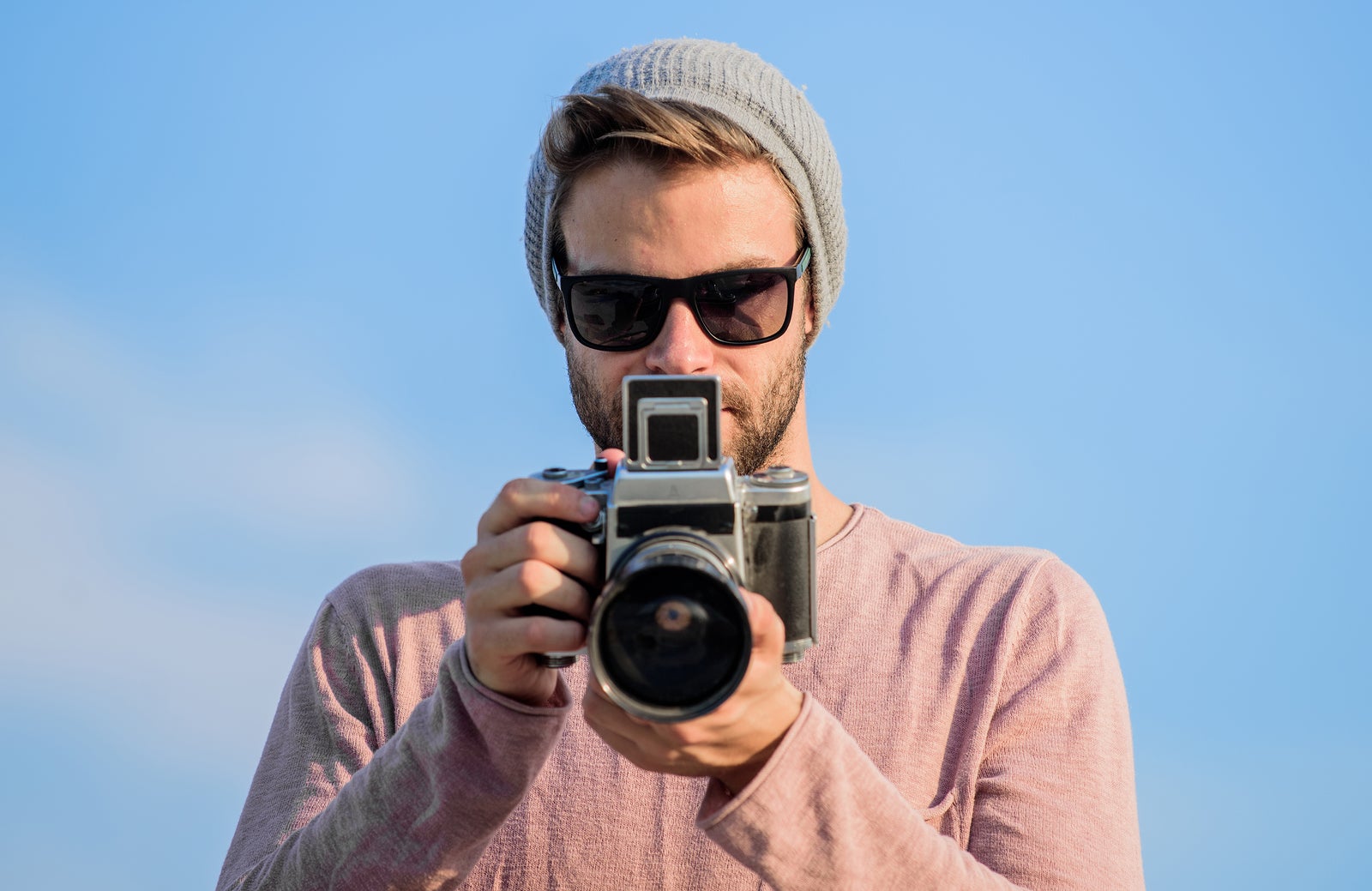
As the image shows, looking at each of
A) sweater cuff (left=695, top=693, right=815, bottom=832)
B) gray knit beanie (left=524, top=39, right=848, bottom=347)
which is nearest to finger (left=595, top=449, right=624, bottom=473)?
sweater cuff (left=695, top=693, right=815, bottom=832)

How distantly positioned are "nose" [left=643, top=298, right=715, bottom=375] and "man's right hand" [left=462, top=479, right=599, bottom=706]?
982mm

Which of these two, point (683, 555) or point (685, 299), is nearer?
point (683, 555)

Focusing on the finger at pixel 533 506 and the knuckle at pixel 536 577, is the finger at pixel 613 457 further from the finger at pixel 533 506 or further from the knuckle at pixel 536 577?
the knuckle at pixel 536 577

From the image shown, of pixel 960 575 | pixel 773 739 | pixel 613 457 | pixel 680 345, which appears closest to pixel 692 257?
pixel 680 345

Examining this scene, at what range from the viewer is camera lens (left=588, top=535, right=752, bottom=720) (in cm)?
212

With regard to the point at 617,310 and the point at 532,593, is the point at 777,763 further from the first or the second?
the point at 617,310

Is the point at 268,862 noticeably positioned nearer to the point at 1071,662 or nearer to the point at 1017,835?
the point at 1017,835

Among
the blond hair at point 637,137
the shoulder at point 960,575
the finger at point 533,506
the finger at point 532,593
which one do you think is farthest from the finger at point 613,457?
the blond hair at point 637,137

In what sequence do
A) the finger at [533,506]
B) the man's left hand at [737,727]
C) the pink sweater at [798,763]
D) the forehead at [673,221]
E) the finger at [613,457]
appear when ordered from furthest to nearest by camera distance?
the forehead at [673,221] < the finger at [613,457] < the finger at [533,506] < the pink sweater at [798,763] < the man's left hand at [737,727]

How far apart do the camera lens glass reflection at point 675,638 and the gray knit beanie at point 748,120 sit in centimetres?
180

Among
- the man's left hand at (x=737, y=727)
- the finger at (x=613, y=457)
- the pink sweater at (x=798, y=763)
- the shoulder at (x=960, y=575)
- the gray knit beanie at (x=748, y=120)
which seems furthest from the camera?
the gray knit beanie at (x=748, y=120)

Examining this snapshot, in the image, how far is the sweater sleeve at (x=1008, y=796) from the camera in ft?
7.13

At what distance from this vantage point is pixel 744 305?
342cm

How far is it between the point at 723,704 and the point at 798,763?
191mm
